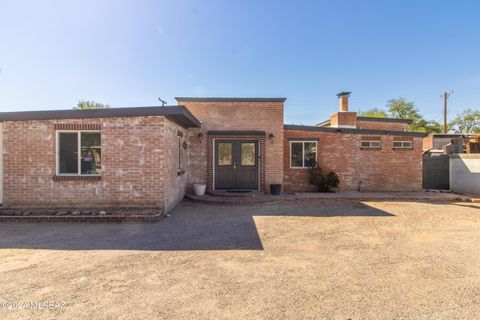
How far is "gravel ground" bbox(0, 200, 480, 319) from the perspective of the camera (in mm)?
2771

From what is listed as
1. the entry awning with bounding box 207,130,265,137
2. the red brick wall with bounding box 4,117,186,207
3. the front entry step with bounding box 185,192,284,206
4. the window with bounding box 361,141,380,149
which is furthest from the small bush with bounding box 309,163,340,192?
the red brick wall with bounding box 4,117,186,207

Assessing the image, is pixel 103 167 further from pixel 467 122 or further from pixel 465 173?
pixel 467 122

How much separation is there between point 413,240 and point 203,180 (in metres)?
7.57

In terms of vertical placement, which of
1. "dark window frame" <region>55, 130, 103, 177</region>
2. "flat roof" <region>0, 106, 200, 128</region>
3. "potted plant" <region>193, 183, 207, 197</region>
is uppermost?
"flat roof" <region>0, 106, 200, 128</region>

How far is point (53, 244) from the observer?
483 centimetres

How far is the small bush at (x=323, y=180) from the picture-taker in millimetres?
11047

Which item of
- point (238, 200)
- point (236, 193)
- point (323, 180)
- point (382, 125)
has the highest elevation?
point (382, 125)

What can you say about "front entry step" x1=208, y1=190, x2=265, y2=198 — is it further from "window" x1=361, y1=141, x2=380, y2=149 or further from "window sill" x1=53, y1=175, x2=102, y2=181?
"window" x1=361, y1=141, x2=380, y2=149

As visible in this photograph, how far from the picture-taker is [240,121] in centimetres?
1062

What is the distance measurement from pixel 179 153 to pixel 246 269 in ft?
20.3

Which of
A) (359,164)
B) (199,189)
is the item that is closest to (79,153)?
(199,189)

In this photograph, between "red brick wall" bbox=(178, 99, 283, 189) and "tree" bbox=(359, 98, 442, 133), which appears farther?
"tree" bbox=(359, 98, 442, 133)

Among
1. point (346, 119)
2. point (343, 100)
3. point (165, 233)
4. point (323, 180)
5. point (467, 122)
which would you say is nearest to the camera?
point (165, 233)

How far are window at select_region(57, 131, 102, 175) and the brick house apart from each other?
29 millimetres
